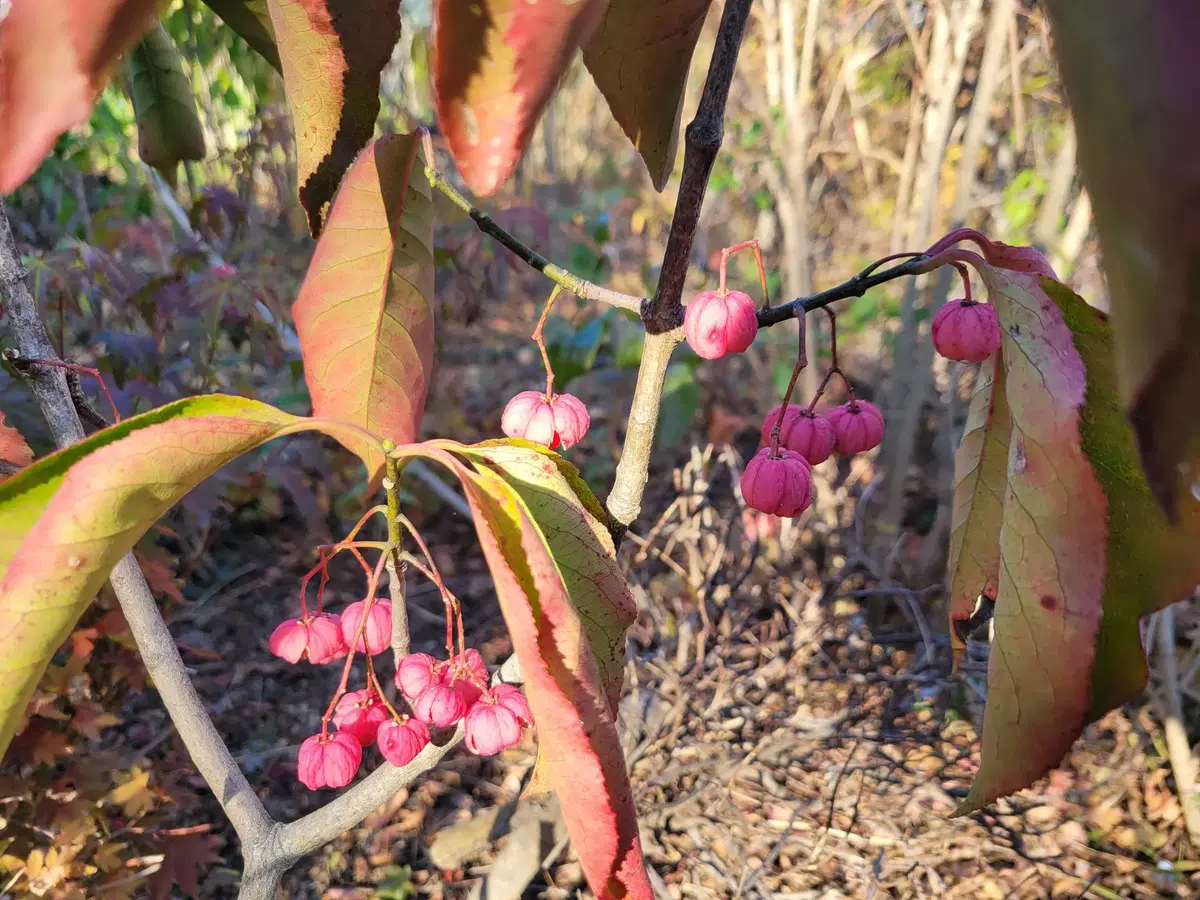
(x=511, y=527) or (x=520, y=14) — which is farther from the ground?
(x=520, y=14)

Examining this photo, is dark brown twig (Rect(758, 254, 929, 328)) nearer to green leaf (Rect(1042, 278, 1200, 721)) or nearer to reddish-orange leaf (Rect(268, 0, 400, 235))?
green leaf (Rect(1042, 278, 1200, 721))

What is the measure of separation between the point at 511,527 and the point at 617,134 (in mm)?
6389

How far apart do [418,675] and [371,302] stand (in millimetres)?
353

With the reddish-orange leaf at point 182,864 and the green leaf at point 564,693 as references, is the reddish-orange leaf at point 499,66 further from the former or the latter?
the reddish-orange leaf at point 182,864

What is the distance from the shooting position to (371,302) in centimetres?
62

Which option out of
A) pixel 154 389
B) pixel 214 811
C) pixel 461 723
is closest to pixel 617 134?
pixel 154 389

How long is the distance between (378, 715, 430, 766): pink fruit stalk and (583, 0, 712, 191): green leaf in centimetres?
57

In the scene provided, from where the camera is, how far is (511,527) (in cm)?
45

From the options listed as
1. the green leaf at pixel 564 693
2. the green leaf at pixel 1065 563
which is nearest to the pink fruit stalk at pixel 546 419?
the green leaf at pixel 564 693

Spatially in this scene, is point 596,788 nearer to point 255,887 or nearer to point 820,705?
point 255,887

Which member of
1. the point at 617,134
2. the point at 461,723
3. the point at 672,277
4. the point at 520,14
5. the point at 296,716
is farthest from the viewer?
the point at 617,134

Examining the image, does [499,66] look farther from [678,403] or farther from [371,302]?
[678,403]

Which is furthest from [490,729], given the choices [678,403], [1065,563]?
[678,403]

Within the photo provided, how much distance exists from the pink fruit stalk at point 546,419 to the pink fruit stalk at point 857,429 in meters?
0.28
